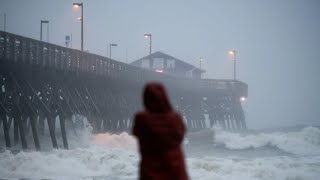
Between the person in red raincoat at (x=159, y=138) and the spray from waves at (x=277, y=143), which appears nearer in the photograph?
the person in red raincoat at (x=159, y=138)

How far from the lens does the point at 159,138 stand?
6793 millimetres

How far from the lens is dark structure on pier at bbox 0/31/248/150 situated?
27656 millimetres

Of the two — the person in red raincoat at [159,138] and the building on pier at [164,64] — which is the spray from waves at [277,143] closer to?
the building on pier at [164,64]

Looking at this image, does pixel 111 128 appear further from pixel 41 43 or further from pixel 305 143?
pixel 305 143

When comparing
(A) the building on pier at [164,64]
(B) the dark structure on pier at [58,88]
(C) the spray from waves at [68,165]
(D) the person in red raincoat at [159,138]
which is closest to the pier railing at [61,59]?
Result: (B) the dark structure on pier at [58,88]

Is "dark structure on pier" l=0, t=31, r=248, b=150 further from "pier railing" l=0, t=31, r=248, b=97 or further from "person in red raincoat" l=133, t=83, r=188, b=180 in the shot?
"person in red raincoat" l=133, t=83, r=188, b=180

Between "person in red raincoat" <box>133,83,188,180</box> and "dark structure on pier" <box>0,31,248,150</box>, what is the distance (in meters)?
19.8

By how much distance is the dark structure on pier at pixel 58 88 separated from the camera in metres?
27.7

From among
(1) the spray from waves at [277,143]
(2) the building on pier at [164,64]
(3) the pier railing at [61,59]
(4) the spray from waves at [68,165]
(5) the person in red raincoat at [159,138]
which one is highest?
(2) the building on pier at [164,64]

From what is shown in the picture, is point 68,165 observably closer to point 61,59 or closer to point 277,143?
point 61,59

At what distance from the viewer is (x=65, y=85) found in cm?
3334

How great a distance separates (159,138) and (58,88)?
25.9m

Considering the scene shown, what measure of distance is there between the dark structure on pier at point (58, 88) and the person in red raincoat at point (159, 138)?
65.1 feet

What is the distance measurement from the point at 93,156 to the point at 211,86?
140 ft
